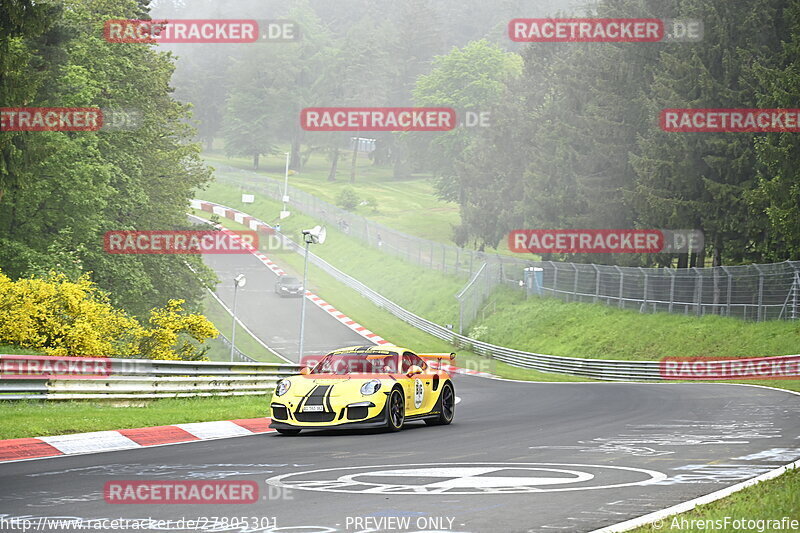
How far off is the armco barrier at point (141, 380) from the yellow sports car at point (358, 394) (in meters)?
4.03

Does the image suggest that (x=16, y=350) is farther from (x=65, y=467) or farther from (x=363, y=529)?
(x=363, y=529)

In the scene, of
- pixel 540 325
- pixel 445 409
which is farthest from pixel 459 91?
pixel 445 409

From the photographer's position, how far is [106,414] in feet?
54.0

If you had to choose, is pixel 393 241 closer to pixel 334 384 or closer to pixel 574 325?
pixel 574 325

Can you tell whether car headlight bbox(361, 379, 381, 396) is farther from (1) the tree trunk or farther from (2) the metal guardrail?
(1) the tree trunk

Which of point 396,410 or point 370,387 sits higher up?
point 370,387

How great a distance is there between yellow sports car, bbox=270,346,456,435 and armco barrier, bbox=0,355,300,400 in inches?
159

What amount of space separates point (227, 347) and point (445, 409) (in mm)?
35405

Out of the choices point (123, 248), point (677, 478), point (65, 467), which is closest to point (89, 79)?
point (123, 248)

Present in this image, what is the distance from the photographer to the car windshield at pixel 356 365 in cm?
1673

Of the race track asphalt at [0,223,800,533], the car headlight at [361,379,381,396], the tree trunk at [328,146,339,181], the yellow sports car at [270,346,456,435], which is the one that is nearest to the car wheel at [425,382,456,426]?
the yellow sports car at [270,346,456,435]
